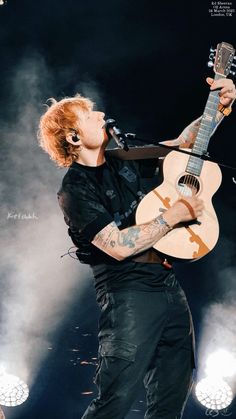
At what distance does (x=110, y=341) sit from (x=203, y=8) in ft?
14.3

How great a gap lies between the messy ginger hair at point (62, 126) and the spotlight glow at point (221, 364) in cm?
317

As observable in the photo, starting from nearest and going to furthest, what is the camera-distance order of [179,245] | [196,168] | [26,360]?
[179,245]
[196,168]
[26,360]

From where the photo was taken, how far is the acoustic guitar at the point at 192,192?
8.91ft

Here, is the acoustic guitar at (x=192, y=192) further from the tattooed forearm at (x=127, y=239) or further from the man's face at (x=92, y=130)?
the man's face at (x=92, y=130)

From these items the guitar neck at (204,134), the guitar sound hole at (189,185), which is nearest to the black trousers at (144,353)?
the guitar sound hole at (189,185)

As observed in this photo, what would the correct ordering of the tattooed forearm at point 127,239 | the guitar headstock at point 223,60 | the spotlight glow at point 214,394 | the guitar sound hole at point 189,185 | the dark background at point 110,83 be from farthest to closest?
the dark background at point 110,83 → the spotlight glow at point 214,394 → the guitar headstock at point 223,60 → the guitar sound hole at point 189,185 → the tattooed forearm at point 127,239

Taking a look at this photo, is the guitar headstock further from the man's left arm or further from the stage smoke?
the stage smoke

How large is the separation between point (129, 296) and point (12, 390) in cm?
323

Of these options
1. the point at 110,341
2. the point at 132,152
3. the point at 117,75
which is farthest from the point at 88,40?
the point at 110,341

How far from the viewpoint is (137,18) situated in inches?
229

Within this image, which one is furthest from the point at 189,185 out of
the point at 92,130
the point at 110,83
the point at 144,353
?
the point at 110,83

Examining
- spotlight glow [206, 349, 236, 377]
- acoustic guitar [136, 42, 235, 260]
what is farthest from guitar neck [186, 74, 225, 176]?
spotlight glow [206, 349, 236, 377]

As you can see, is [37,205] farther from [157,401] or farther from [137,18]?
[157,401]

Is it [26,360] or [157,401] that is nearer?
[157,401]
